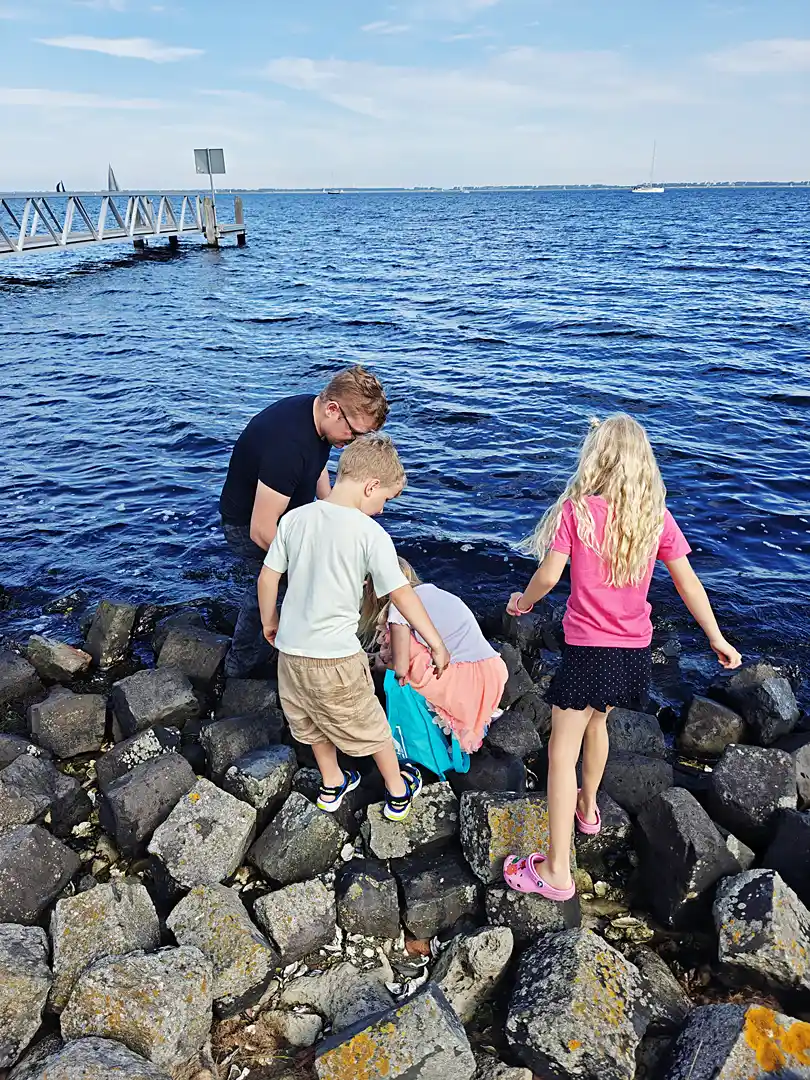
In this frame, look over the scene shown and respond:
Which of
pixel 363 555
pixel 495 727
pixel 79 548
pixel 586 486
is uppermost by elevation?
pixel 586 486

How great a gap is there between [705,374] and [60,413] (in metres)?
11.5

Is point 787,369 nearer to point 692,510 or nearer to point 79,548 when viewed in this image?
point 692,510

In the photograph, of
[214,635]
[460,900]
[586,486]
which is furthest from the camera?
[214,635]

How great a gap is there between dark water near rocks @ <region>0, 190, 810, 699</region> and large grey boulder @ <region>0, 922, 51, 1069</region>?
152 inches

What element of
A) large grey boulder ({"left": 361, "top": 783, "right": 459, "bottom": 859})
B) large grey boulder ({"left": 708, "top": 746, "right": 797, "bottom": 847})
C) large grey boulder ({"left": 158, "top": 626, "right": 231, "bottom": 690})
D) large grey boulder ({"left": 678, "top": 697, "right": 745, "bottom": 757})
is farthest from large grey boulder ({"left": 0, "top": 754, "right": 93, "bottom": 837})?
large grey boulder ({"left": 678, "top": 697, "right": 745, "bottom": 757})

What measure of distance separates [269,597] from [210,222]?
3879cm

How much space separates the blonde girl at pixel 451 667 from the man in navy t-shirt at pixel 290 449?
72 centimetres

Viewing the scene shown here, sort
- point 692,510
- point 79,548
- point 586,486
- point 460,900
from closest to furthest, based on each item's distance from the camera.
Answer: point 586,486 < point 460,900 < point 79,548 < point 692,510

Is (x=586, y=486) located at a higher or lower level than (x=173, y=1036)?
higher

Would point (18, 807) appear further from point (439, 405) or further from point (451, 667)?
point (439, 405)

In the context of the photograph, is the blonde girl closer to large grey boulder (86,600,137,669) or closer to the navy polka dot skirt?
the navy polka dot skirt

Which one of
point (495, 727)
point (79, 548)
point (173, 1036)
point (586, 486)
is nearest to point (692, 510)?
point (495, 727)

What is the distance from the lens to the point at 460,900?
3.26 metres

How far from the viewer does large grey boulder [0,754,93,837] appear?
3756 mm
